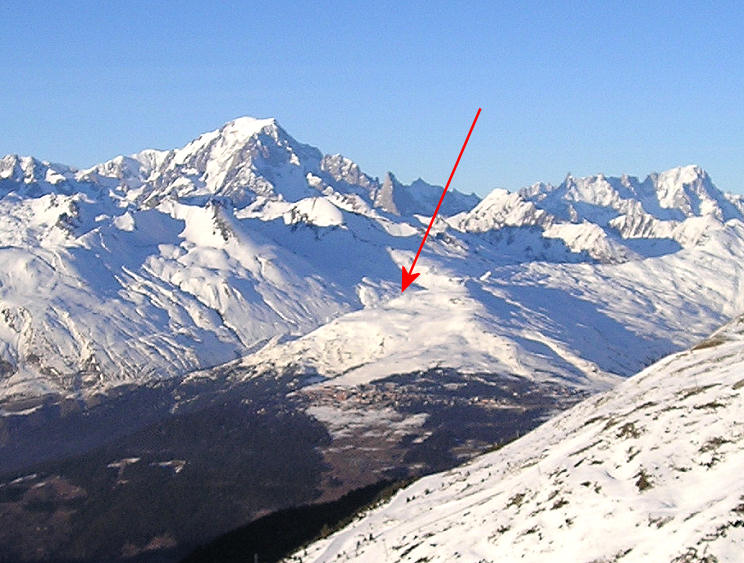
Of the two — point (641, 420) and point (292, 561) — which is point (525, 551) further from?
point (292, 561)

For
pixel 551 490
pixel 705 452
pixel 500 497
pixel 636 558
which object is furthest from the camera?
pixel 500 497

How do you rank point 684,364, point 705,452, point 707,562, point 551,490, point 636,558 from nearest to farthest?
point 707,562
point 636,558
point 705,452
point 551,490
point 684,364

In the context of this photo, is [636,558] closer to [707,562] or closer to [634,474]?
[707,562]

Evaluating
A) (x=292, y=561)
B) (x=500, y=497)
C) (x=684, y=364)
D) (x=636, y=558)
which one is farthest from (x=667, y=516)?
(x=684, y=364)

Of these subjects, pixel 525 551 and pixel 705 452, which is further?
pixel 705 452

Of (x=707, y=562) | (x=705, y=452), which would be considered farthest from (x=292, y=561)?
(x=707, y=562)

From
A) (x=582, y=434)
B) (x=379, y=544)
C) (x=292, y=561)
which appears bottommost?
(x=292, y=561)

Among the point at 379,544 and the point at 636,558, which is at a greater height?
the point at 636,558
